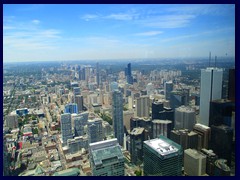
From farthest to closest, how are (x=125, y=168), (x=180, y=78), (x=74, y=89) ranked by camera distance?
(x=74, y=89) < (x=180, y=78) < (x=125, y=168)

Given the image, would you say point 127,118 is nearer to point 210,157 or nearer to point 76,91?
point 76,91

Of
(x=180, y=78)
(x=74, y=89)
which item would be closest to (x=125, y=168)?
(x=180, y=78)

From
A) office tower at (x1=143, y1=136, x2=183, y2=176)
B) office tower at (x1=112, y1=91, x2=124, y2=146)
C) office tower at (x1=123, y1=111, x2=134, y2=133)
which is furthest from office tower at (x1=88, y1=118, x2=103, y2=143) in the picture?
office tower at (x1=143, y1=136, x2=183, y2=176)

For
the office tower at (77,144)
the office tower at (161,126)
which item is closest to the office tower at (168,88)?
the office tower at (161,126)

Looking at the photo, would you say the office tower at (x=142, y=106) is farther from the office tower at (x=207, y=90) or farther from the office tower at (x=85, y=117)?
the office tower at (x=207, y=90)

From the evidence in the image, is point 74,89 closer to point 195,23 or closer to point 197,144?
point 197,144

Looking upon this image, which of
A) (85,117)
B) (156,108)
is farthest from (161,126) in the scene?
(85,117)

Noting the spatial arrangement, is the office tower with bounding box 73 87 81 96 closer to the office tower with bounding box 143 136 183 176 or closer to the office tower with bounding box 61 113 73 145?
the office tower with bounding box 61 113 73 145
